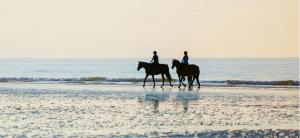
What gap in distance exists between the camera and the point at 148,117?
2012cm

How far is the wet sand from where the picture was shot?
54.9 feet

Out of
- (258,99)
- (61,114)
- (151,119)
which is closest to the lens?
(151,119)

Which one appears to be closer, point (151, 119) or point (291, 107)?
point (151, 119)

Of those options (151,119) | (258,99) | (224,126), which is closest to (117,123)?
(151,119)

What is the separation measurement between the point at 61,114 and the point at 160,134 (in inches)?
217

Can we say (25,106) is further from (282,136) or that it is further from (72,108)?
(282,136)

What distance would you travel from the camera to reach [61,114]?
20828 mm

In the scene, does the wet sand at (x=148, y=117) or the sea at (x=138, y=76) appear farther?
the sea at (x=138, y=76)

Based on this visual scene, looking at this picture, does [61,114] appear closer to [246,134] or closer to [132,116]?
[132,116]

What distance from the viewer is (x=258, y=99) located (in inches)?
1138

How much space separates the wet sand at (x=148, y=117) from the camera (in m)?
16.7

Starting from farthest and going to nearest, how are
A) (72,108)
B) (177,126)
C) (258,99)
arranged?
(258,99) < (72,108) < (177,126)

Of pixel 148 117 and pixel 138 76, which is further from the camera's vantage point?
pixel 138 76

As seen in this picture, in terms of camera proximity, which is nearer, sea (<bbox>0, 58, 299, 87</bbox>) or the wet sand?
the wet sand
